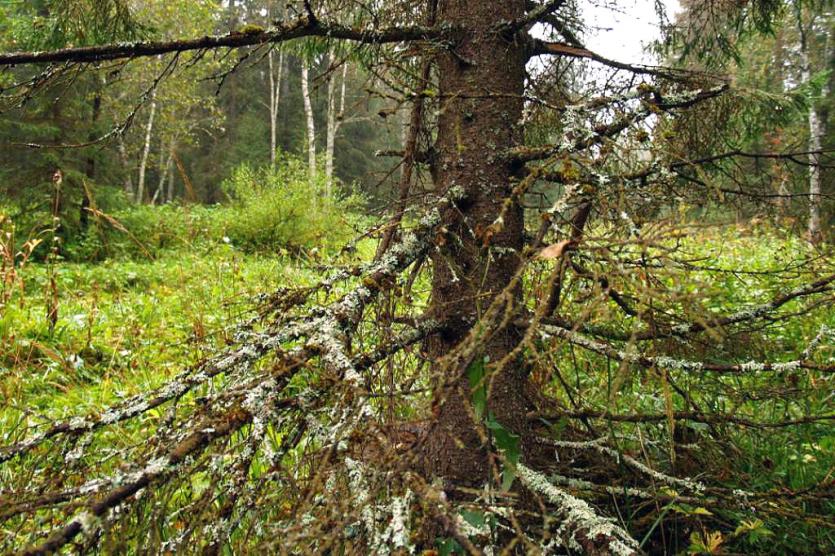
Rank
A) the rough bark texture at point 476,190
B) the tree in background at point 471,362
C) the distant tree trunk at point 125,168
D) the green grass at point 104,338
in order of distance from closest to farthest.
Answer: the tree in background at point 471,362 → the rough bark texture at point 476,190 → the green grass at point 104,338 → the distant tree trunk at point 125,168

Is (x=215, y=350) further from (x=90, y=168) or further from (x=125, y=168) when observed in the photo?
(x=125, y=168)

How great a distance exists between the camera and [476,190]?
6.79 feet

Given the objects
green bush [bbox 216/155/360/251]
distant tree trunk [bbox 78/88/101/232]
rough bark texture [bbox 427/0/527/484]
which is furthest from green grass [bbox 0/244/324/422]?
green bush [bbox 216/155/360/251]

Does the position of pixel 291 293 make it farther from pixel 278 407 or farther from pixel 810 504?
pixel 810 504

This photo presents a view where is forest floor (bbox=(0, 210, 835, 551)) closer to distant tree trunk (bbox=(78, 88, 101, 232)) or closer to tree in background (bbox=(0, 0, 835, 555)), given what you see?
tree in background (bbox=(0, 0, 835, 555))

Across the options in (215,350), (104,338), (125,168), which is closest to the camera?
(215,350)

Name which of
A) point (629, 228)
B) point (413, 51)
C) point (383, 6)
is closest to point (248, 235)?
point (383, 6)

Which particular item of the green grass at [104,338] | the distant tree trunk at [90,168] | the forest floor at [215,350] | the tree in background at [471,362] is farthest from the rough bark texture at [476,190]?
the distant tree trunk at [90,168]

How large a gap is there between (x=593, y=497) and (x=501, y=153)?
1.60m

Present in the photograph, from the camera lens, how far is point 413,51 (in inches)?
78.9

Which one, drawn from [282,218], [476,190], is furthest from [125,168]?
[476,190]

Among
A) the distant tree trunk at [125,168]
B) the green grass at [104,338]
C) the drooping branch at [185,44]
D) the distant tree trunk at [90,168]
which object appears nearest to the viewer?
the drooping branch at [185,44]

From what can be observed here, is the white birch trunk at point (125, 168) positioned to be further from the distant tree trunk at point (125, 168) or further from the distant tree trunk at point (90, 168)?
the distant tree trunk at point (90, 168)

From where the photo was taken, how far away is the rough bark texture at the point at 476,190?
6.76 ft
